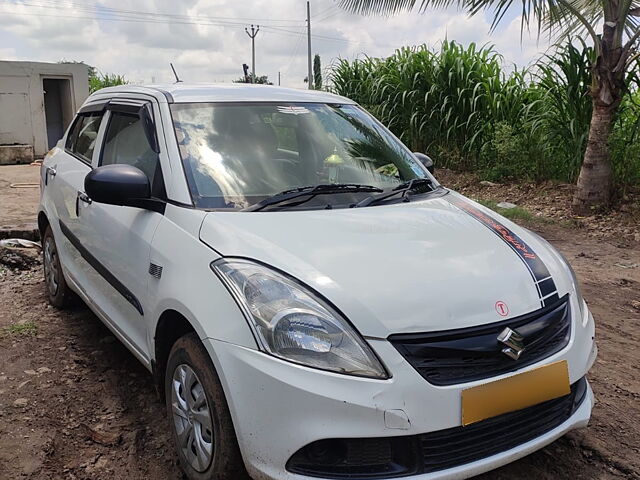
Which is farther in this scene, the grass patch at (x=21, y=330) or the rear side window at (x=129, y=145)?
the grass patch at (x=21, y=330)

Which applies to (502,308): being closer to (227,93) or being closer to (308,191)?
(308,191)

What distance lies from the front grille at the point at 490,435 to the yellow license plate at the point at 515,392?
0.05 meters

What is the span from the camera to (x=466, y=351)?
191cm

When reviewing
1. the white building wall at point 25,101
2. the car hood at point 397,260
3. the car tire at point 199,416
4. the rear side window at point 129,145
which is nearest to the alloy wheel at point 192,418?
the car tire at point 199,416

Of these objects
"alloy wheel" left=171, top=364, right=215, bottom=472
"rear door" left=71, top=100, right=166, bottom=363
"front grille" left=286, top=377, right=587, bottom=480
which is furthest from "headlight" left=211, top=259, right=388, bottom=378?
"rear door" left=71, top=100, right=166, bottom=363

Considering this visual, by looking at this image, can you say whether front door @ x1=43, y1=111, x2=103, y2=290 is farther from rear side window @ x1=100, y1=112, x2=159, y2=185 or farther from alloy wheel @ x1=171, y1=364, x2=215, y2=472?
alloy wheel @ x1=171, y1=364, x2=215, y2=472

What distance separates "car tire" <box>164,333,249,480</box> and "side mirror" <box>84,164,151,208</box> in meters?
0.73

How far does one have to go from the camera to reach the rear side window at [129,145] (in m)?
2.91

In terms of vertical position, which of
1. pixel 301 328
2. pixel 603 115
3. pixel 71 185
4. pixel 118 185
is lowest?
pixel 301 328

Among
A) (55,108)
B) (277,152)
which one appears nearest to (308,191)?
(277,152)

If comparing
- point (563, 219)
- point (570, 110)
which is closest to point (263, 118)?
point (563, 219)

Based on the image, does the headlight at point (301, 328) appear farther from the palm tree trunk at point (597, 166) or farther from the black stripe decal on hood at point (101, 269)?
the palm tree trunk at point (597, 166)

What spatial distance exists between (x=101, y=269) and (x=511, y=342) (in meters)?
2.18

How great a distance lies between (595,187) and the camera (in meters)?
6.91
